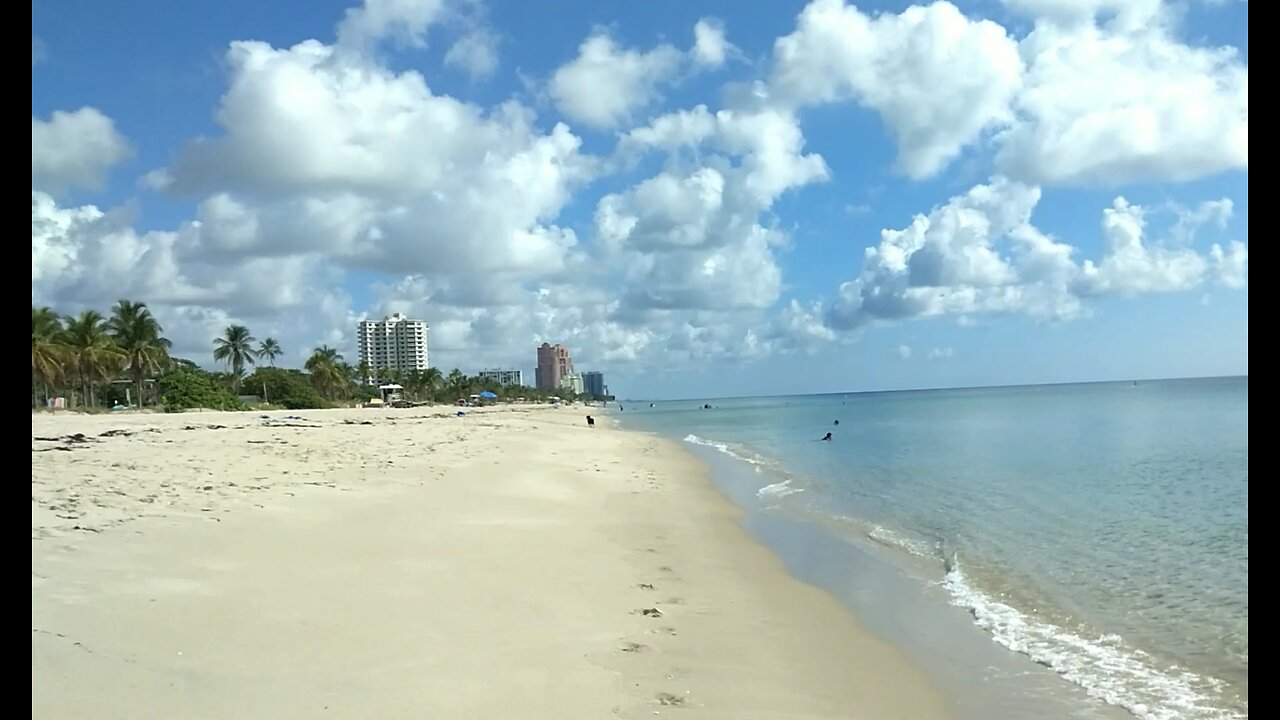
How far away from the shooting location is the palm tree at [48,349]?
56656 millimetres

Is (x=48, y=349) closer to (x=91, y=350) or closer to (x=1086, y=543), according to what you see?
(x=91, y=350)

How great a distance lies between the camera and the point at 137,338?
6962 centimetres

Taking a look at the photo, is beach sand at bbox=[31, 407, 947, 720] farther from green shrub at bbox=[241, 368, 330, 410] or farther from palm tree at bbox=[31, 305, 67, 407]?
green shrub at bbox=[241, 368, 330, 410]

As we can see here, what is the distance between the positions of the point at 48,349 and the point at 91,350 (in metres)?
5.34

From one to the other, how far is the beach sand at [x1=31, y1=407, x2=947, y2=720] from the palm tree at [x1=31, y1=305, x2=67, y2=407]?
5074cm

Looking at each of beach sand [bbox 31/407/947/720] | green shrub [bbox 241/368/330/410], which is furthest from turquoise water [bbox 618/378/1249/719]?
green shrub [bbox 241/368/330/410]

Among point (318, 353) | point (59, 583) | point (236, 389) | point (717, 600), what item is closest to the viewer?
point (59, 583)

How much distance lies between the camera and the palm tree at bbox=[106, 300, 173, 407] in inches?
2707

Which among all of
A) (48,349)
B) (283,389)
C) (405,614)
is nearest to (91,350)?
(48,349)

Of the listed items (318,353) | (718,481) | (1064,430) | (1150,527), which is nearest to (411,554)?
(1150,527)
